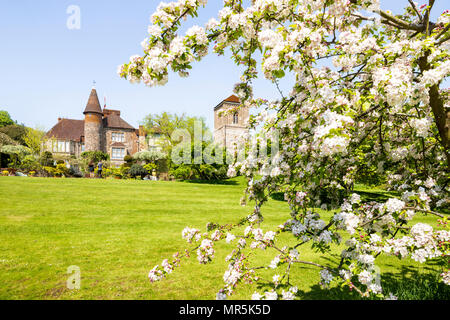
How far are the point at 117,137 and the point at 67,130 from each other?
417 inches

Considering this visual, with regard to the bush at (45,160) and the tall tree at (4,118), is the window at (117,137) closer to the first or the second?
the bush at (45,160)

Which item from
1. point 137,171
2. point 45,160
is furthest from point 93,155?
point 137,171

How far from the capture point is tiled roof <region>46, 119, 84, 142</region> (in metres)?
53.8

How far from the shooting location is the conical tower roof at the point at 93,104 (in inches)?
2016

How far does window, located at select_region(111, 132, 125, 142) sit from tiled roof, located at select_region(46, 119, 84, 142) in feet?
22.5

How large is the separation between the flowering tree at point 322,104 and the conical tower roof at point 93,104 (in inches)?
2132

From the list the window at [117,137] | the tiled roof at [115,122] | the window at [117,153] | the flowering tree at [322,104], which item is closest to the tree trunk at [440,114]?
the flowering tree at [322,104]

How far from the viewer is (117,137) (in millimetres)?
55938

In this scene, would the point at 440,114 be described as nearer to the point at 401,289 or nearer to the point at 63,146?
the point at 401,289

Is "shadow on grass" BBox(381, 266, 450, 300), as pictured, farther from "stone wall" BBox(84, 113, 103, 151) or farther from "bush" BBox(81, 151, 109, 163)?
"stone wall" BBox(84, 113, 103, 151)
